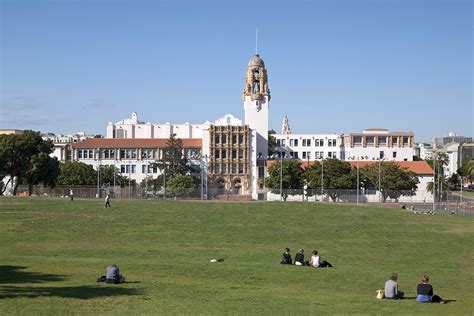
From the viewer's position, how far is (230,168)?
477ft

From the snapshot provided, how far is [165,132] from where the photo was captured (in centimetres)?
17338

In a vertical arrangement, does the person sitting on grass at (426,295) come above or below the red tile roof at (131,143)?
below

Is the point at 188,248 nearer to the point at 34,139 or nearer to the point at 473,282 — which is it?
the point at 473,282

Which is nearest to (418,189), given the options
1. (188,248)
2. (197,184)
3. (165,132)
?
(197,184)

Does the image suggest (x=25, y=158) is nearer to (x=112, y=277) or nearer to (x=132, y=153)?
(x=132, y=153)

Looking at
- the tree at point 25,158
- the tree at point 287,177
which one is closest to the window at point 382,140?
the tree at point 287,177

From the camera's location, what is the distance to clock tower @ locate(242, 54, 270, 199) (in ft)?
495

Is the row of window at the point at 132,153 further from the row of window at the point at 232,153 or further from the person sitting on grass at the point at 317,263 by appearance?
the person sitting on grass at the point at 317,263

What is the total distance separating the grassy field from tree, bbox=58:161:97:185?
195ft

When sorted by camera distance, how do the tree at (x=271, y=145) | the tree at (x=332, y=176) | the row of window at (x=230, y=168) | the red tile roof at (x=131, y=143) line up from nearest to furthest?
Answer: the tree at (x=332, y=176)
the row of window at (x=230, y=168)
the red tile roof at (x=131, y=143)
the tree at (x=271, y=145)

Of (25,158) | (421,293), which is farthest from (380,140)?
(421,293)

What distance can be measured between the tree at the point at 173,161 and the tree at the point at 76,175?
1512cm

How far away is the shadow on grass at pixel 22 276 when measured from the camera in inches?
1038

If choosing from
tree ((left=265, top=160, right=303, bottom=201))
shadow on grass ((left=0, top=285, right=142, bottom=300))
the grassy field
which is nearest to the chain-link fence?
tree ((left=265, top=160, right=303, bottom=201))
